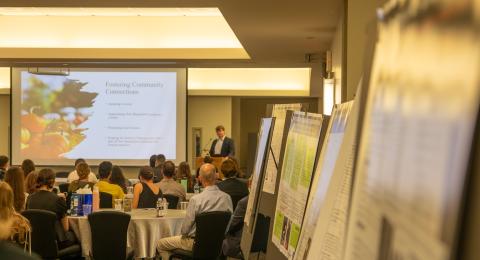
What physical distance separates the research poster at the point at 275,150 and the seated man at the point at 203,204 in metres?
2.93

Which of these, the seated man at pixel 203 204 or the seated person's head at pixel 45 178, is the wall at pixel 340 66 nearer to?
the seated man at pixel 203 204

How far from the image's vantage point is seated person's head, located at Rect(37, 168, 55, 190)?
Result: 23.8 ft

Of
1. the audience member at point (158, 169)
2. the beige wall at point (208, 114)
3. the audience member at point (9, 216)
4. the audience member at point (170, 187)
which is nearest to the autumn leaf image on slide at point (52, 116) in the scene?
the audience member at point (158, 169)

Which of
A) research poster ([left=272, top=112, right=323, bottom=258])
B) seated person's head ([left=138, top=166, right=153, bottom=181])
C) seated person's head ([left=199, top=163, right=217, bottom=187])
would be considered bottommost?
seated person's head ([left=138, top=166, right=153, bottom=181])

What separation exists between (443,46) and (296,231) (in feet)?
7.37

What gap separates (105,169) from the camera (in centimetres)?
877

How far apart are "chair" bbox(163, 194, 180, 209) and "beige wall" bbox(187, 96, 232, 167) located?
8.19 meters

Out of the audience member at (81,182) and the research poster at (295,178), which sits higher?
the research poster at (295,178)

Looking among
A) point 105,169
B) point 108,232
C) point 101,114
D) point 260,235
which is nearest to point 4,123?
point 101,114

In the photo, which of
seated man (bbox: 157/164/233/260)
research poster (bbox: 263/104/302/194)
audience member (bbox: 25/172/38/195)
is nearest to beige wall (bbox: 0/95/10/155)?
audience member (bbox: 25/172/38/195)

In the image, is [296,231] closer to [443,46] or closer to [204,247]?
[443,46]

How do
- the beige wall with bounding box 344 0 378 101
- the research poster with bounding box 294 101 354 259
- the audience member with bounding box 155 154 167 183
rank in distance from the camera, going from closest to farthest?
the research poster with bounding box 294 101 354 259 < the beige wall with bounding box 344 0 378 101 < the audience member with bounding box 155 154 167 183

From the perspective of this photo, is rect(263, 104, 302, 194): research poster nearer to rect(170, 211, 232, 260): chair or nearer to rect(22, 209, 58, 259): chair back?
rect(170, 211, 232, 260): chair

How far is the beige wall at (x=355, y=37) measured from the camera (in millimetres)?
6305
